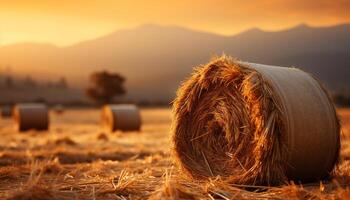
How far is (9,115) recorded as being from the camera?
4150cm

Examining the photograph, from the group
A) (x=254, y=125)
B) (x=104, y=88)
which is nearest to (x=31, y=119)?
(x=254, y=125)

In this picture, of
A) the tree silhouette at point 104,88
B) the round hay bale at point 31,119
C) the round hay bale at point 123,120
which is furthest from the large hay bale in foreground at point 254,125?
the tree silhouette at point 104,88

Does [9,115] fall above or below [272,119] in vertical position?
below

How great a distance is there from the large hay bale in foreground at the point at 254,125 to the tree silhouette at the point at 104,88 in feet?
208

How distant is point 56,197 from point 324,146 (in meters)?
3.71

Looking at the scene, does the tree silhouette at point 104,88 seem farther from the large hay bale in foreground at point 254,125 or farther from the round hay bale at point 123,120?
the large hay bale in foreground at point 254,125

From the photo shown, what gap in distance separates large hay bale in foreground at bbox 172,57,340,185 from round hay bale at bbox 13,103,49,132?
1815 cm

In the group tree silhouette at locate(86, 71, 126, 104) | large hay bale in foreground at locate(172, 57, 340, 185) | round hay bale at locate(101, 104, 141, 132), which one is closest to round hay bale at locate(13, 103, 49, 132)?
round hay bale at locate(101, 104, 141, 132)

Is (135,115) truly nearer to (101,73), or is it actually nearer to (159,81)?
(101,73)

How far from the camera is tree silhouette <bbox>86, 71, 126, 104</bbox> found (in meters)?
71.3

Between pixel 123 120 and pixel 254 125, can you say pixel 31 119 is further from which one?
pixel 254 125

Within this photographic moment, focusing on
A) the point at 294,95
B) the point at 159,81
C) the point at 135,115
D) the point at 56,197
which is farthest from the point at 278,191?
the point at 159,81

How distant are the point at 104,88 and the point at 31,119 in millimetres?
45759

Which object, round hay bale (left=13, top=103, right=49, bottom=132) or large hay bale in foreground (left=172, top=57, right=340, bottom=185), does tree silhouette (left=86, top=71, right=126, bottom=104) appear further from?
large hay bale in foreground (left=172, top=57, right=340, bottom=185)
